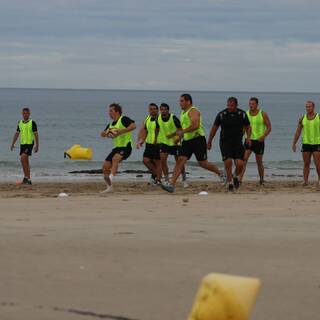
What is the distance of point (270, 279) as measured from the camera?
7535 mm

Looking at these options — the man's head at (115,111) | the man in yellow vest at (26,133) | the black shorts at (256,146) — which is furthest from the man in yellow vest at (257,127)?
the man in yellow vest at (26,133)

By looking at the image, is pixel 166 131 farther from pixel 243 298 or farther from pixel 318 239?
pixel 243 298

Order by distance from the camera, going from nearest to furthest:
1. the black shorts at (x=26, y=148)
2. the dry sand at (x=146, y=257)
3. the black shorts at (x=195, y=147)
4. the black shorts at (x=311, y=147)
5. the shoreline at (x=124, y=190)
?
the dry sand at (x=146, y=257)
the black shorts at (x=195, y=147)
the shoreline at (x=124, y=190)
the black shorts at (x=311, y=147)
the black shorts at (x=26, y=148)

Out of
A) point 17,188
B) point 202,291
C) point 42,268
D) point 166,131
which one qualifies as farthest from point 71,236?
point 17,188

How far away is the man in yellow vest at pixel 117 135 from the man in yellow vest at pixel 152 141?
58.3 inches

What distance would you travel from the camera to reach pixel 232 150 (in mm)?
15727

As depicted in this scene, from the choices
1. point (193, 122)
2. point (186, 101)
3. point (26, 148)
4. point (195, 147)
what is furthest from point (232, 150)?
point (26, 148)

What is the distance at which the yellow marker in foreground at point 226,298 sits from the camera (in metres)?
5.78

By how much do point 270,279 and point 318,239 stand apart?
179 centimetres

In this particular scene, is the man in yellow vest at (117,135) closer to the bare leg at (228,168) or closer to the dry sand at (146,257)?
the bare leg at (228,168)

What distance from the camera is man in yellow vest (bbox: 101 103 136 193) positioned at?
1577 cm

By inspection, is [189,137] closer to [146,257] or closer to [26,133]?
[26,133]

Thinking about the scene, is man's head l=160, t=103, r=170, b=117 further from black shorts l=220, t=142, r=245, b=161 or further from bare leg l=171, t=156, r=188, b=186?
black shorts l=220, t=142, r=245, b=161

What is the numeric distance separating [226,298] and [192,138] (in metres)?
10.0
